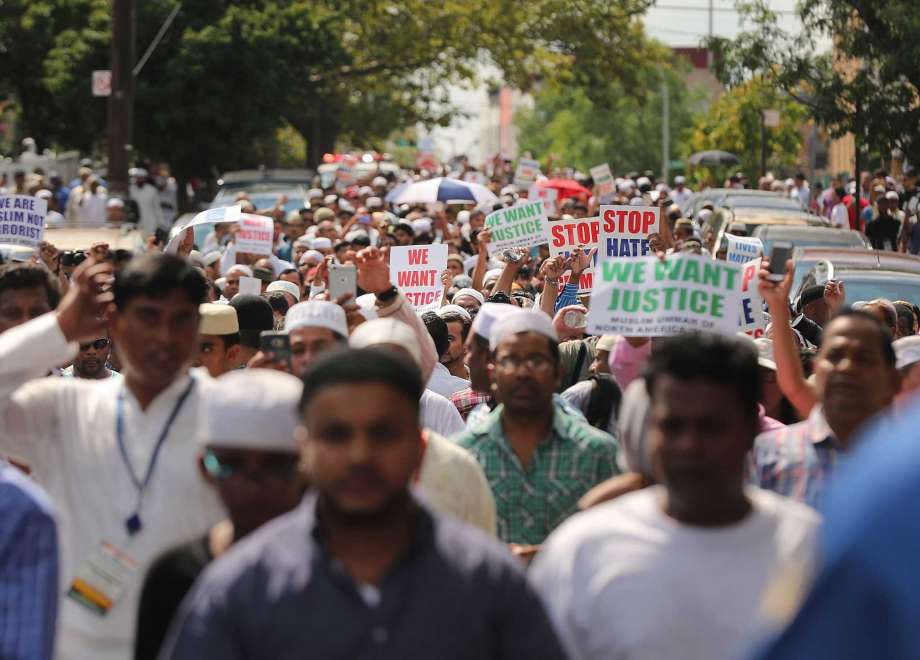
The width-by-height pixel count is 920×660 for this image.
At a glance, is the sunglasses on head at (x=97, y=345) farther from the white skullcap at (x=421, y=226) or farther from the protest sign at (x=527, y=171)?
the protest sign at (x=527, y=171)

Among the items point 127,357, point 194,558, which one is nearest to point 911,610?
point 194,558

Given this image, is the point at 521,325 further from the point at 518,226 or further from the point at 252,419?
the point at 518,226

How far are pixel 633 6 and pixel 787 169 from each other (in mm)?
20365

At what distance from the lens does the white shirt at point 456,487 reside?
4.51m

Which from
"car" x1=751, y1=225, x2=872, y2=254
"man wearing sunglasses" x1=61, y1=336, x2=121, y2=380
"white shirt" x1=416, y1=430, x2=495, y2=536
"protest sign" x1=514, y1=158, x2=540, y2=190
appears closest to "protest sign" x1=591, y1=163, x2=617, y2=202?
"protest sign" x1=514, y1=158, x2=540, y2=190

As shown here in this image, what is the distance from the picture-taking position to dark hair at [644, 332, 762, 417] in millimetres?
3602

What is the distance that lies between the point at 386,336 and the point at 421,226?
1357cm

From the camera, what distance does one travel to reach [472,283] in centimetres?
1305

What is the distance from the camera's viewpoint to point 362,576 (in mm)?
3135

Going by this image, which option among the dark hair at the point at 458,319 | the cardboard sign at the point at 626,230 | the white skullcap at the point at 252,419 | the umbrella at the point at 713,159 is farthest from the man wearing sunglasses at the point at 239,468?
the umbrella at the point at 713,159

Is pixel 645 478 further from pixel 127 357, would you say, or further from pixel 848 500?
pixel 848 500

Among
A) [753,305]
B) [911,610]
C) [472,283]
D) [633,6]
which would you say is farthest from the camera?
[633,6]

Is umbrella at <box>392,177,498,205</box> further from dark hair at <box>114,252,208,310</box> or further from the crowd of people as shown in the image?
dark hair at <box>114,252,208,310</box>

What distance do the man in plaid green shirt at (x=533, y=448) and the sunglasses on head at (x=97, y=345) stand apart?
9.00ft
